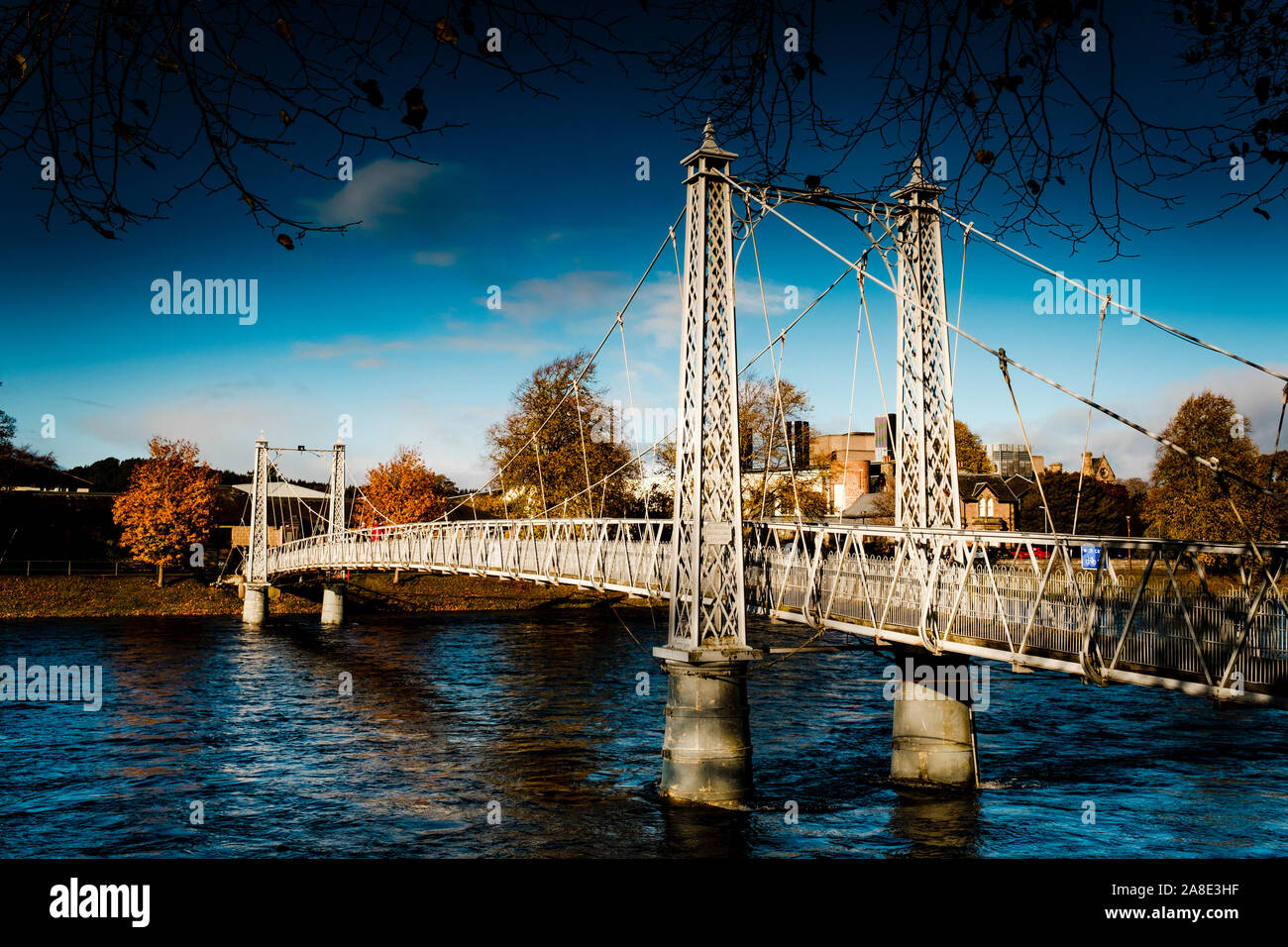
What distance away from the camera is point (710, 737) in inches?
623

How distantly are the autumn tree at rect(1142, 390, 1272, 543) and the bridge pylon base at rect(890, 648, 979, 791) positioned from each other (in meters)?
35.7

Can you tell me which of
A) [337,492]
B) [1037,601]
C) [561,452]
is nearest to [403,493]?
[337,492]

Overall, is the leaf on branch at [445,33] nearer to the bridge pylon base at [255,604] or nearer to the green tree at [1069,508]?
the bridge pylon base at [255,604]

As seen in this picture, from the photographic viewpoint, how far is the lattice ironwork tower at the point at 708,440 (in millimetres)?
16047

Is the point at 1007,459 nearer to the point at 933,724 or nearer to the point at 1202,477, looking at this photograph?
the point at 1202,477

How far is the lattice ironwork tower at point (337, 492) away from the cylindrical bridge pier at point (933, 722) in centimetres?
4606

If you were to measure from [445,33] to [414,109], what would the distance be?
0.93 ft

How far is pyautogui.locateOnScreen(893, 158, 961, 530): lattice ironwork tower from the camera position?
16.4 meters

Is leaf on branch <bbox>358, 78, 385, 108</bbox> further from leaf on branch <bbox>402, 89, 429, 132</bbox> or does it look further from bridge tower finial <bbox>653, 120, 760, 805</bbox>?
bridge tower finial <bbox>653, 120, 760, 805</bbox>

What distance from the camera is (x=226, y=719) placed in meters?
24.6

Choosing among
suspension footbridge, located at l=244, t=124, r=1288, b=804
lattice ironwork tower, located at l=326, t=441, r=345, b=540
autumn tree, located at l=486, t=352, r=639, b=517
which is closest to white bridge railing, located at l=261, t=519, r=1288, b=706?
suspension footbridge, located at l=244, t=124, r=1288, b=804
